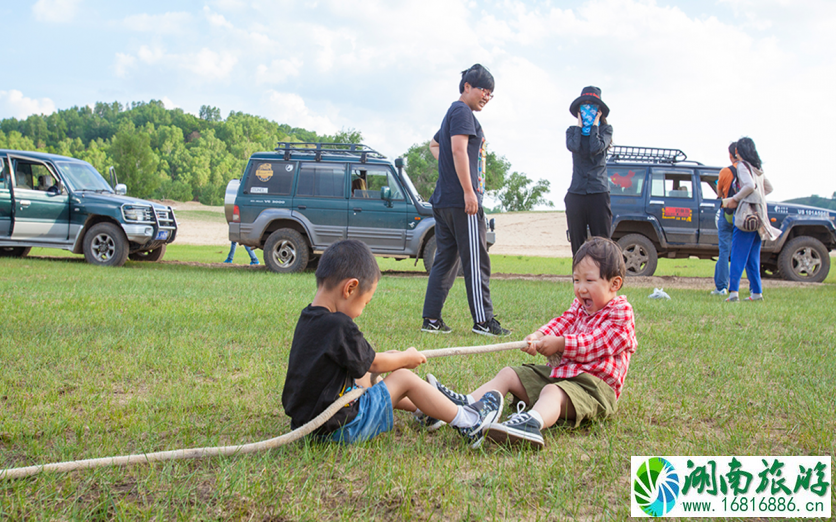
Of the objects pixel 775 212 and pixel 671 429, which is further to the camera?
pixel 775 212

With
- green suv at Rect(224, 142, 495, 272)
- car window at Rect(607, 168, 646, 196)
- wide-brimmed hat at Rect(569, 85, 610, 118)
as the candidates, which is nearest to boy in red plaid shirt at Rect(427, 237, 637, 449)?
wide-brimmed hat at Rect(569, 85, 610, 118)

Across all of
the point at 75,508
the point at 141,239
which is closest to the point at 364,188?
the point at 141,239

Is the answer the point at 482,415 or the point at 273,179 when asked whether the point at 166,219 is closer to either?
the point at 273,179

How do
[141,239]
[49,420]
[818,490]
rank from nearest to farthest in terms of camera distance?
[818,490]
[49,420]
[141,239]

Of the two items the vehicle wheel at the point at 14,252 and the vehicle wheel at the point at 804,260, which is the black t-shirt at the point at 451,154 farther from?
the vehicle wheel at the point at 14,252

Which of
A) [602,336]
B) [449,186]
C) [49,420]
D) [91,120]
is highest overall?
[91,120]

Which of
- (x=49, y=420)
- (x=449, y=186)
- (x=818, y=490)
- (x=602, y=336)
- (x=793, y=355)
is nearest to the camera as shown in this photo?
(x=818, y=490)

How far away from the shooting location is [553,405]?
2465mm

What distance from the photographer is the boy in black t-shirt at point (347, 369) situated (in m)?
2.16

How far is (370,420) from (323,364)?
0.34m

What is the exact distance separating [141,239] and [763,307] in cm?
1098

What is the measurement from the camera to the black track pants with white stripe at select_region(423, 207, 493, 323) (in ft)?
15.9

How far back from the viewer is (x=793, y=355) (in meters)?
4.13

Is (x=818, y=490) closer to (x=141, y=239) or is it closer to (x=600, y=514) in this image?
(x=600, y=514)
